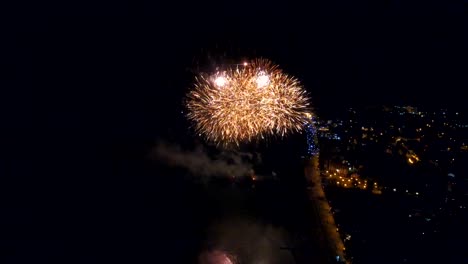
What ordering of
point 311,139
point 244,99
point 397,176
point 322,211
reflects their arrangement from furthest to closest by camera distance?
point 311,139
point 397,176
point 322,211
point 244,99

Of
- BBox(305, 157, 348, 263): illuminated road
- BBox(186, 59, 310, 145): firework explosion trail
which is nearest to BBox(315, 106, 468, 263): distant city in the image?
BBox(305, 157, 348, 263): illuminated road

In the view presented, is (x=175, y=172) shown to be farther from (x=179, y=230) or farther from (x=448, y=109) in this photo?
(x=448, y=109)

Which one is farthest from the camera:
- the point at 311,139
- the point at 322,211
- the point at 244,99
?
the point at 311,139

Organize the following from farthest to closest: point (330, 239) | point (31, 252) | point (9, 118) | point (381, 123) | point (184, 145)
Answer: point (381, 123), point (184, 145), point (9, 118), point (330, 239), point (31, 252)

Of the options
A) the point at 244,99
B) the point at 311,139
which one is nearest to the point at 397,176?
the point at 311,139

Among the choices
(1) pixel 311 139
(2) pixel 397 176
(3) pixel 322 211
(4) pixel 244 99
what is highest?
(1) pixel 311 139

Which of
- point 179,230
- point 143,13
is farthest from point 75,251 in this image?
point 143,13

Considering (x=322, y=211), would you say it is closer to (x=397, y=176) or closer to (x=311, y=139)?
(x=397, y=176)

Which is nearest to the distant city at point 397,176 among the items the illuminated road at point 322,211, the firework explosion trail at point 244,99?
the illuminated road at point 322,211
